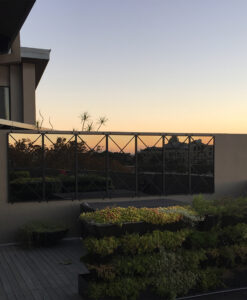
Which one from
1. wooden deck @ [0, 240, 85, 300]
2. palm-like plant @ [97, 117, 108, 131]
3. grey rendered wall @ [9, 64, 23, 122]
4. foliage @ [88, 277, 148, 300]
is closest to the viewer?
foliage @ [88, 277, 148, 300]

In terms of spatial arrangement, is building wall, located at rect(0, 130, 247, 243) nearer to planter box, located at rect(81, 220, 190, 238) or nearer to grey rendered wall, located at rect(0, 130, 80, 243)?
grey rendered wall, located at rect(0, 130, 80, 243)

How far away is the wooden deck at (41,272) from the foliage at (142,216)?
1.81 meters

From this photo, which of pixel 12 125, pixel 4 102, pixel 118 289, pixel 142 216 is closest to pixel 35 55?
pixel 4 102

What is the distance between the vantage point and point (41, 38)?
2492 centimetres

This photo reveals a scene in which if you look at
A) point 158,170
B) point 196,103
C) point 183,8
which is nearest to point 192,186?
point 158,170

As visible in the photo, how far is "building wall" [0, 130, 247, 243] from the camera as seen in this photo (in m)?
11.8

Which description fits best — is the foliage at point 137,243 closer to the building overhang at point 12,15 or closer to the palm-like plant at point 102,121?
the building overhang at point 12,15

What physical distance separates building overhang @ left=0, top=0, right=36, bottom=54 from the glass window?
5.52m

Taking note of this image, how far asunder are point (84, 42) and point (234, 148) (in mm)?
14904

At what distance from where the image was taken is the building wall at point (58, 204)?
11844 millimetres

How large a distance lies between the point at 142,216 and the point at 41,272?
355 centimetres

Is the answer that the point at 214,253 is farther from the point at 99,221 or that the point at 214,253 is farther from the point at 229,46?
the point at 229,46

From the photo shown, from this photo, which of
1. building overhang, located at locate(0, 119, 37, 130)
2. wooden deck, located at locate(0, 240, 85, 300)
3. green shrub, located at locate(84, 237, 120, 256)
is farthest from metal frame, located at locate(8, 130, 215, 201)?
green shrub, located at locate(84, 237, 120, 256)

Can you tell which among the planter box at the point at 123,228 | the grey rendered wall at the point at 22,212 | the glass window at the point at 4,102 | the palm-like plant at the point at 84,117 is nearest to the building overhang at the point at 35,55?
the glass window at the point at 4,102
